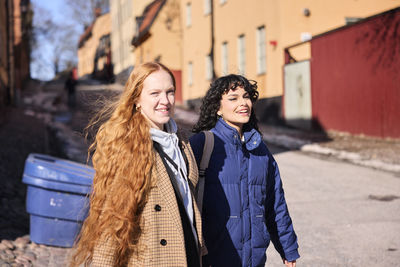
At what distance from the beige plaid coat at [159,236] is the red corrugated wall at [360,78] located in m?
12.3

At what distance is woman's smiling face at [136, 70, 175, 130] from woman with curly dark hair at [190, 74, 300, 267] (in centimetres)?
44

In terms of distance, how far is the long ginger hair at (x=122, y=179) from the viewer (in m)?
2.53

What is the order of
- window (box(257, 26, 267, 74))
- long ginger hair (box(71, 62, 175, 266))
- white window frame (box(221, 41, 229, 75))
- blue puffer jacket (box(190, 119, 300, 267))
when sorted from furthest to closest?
white window frame (box(221, 41, 229, 75)) < window (box(257, 26, 267, 74)) < blue puffer jacket (box(190, 119, 300, 267)) < long ginger hair (box(71, 62, 175, 266))

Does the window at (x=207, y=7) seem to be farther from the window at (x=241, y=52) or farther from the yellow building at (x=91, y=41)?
the yellow building at (x=91, y=41)

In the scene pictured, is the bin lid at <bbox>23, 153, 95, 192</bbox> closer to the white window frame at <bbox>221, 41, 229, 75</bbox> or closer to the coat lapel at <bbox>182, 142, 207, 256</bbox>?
the coat lapel at <bbox>182, 142, 207, 256</bbox>

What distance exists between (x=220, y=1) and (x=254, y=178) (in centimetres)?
2255

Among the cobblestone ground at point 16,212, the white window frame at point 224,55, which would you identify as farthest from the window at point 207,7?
the cobblestone ground at point 16,212

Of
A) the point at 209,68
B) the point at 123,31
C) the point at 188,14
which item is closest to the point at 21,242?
the point at 209,68

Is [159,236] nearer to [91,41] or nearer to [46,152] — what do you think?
[46,152]

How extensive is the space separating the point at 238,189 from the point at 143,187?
0.73 metres

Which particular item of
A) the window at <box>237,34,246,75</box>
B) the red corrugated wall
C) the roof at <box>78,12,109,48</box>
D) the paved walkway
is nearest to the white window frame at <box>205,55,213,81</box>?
the window at <box>237,34,246,75</box>

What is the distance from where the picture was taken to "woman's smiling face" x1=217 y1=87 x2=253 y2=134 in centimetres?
328

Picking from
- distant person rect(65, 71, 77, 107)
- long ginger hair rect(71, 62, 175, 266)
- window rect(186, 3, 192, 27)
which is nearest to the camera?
long ginger hair rect(71, 62, 175, 266)

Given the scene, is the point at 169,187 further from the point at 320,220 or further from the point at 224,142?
the point at 320,220
